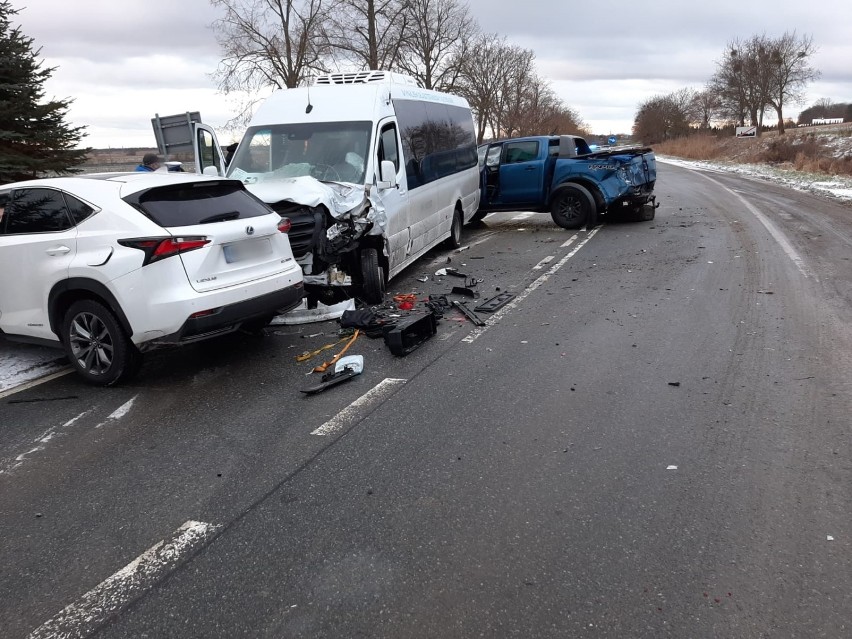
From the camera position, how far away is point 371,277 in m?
7.50

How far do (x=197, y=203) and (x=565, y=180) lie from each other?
372 inches

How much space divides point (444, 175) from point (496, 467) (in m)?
7.52

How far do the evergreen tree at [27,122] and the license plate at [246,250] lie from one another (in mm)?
12034

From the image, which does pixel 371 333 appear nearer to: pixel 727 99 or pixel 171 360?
pixel 171 360

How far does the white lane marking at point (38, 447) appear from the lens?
4.05 meters

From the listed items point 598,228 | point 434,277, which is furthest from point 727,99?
point 434,277

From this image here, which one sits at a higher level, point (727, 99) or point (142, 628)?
point (727, 99)

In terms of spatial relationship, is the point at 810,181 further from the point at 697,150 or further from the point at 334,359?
the point at 697,150

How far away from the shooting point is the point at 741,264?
29.8 ft

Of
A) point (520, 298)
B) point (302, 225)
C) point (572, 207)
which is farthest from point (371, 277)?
point (572, 207)

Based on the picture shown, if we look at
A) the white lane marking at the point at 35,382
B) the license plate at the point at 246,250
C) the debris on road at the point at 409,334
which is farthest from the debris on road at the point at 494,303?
the white lane marking at the point at 35,382

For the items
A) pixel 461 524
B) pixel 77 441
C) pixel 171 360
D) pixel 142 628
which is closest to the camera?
pixel 142 628

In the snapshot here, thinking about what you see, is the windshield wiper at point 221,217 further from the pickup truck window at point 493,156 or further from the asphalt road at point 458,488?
the pickup truck window at point 493,156

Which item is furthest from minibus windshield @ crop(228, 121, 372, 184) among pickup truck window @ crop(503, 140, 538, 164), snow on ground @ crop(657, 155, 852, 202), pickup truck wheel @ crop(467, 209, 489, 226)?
snow on ground @ crop(657, 155, 852, 202)
